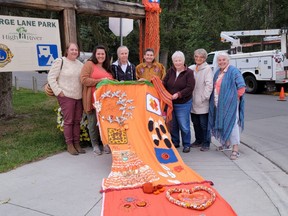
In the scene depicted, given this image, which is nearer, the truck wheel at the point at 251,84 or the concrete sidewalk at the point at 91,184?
the concrete sidewalk at the point at 91,184

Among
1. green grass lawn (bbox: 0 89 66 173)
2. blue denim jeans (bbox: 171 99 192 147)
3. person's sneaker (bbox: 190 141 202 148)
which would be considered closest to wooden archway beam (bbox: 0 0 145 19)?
green grass lawn (bbox: 0 89 66 173)

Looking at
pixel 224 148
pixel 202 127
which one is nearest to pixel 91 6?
pixel 202 127

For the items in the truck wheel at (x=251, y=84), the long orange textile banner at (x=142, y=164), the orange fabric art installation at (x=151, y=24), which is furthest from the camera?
the truck wheel at (x=251, y=84)

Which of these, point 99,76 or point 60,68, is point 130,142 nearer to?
point 99,76

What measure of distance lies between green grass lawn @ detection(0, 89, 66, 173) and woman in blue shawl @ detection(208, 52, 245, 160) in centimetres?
264

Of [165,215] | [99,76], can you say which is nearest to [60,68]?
[99,76]

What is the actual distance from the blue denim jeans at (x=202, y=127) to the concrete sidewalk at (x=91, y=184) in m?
0.31

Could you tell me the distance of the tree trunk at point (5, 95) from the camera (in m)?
8.07

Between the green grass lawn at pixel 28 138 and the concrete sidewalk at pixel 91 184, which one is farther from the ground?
the green grass lawn at pixel 28 138

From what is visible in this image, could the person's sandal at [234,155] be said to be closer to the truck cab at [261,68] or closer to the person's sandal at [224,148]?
the person's sandal at [224,148]

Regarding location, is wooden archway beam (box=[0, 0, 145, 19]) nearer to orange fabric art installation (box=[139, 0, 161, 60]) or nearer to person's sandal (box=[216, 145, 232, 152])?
orange fabric art installation (box=[139, 0, 161, 60])

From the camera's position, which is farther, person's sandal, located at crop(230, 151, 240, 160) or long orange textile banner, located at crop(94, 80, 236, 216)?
person's sandal, located at crop(230, 151, 240, 160)

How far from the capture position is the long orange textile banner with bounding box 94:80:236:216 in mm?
3359

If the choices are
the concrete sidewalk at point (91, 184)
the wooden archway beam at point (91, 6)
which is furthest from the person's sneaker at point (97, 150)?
the wooden archway beam at point (91, 6)
